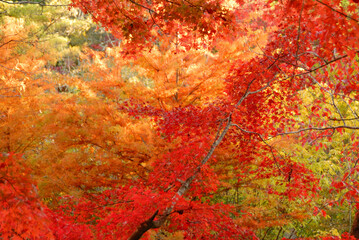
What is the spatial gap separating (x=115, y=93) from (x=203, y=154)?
3.32 metres

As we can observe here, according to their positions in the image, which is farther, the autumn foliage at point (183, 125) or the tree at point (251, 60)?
the autumn foliage at point (183, 125)

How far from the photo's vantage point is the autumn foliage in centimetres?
369

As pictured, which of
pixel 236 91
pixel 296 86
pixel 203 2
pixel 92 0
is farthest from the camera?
pixel 296 86

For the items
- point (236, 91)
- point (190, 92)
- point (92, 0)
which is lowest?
point (190, 92)

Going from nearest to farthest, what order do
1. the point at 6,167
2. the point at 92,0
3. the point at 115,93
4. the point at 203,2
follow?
1. the point at 6,167
2. the point at 203,2
3. the point at 92,0
4. the point at 115,93

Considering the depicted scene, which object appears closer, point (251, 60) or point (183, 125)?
point (251, 60)

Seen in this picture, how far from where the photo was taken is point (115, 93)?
22.3 feet

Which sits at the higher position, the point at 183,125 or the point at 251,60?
the point at 251,60

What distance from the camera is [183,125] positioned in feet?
16.9

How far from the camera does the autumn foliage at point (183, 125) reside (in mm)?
3686

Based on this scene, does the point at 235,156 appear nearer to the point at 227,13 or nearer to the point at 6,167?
the point at 227,13

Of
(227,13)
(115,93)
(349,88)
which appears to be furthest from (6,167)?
(115,93)

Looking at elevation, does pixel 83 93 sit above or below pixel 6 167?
below

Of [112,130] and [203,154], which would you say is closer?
[203,154]
